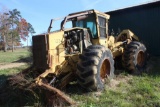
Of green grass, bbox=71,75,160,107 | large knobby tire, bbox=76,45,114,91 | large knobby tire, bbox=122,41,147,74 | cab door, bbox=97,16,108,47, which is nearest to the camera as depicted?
green grass, bbox=71,75,160,107

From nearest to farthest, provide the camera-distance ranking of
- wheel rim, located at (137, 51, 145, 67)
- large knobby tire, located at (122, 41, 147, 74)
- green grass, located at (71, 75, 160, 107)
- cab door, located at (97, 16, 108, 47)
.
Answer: green grass, located at (71, 75, 160, 107) < cab door, located at (97, 16, 108, 47) < large knobby tire, located at (122, 41, 147, 74) < wheel rim, located at (137, 51, 145, 67)

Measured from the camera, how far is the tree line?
5516cm

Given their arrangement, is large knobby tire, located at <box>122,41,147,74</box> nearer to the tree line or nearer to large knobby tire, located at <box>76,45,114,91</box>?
large knobby tire, located at <box>76,45,114,91</box>

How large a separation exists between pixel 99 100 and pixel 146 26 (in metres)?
8.63

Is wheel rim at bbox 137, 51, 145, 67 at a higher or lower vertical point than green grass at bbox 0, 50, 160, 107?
higher

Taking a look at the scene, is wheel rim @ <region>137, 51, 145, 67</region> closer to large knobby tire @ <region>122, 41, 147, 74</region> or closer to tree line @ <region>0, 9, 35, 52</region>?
large knobby tire @ <region>122, 41, 147, 74</region>

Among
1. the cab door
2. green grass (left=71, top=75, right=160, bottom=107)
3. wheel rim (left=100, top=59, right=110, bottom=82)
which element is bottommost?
green grass (left=71, top=75, right=160, bottom=107)

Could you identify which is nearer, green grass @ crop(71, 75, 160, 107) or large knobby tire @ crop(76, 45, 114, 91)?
green grass @ crop(71, 75, 160, 107)

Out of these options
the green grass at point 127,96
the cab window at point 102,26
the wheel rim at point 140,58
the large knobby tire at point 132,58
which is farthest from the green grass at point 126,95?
the wheel rim at point 140,58

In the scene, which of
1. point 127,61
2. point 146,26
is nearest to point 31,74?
point 127,61

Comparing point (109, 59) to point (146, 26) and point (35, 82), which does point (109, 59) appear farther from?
point (146, 26)

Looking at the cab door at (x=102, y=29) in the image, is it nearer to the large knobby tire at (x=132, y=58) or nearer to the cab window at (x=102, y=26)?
the cab window at (x=102, y=26)

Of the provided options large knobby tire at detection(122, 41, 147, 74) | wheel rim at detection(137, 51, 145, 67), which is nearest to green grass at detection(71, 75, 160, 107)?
large knobby tire at detection(122, 41, 147, 74)

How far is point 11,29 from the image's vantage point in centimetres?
5759
